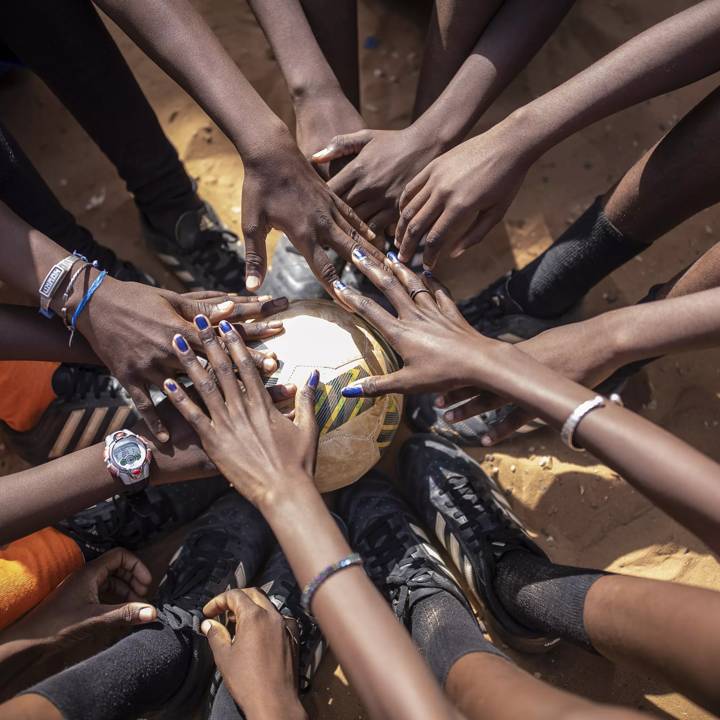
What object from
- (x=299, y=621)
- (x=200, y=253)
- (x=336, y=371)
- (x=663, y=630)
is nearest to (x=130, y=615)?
(x=299, y=621)

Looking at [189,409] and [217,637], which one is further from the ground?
[189,409]

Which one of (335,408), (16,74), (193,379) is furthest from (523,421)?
(16,74)

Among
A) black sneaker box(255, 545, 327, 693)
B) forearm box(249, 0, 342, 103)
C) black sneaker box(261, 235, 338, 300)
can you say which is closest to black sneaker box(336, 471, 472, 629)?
black sneaker box(255, 545, 327, 693)

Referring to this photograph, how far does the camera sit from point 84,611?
7.95 feet

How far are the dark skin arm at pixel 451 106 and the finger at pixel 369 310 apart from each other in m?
0.43

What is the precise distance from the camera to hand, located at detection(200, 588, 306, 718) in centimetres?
203

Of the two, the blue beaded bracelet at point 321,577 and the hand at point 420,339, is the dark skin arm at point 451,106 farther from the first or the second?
the blue beaded bracelet at point 321,577

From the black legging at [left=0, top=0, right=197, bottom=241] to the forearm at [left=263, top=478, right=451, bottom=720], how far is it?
1.72 meters

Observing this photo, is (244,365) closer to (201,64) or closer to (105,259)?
(201,64)

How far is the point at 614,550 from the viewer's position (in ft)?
9.09

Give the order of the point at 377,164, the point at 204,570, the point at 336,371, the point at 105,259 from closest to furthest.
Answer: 1. the point at 336,371
2. the point at 377,164
3. the point at 204,570
4. the point at 105,259

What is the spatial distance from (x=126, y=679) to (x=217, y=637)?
12.1 inches

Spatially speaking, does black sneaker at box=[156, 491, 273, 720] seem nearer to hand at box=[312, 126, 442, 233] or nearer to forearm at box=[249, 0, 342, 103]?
hand at box=[312, 126, 442, 233]

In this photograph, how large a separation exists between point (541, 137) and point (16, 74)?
126 inches
